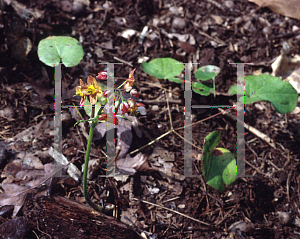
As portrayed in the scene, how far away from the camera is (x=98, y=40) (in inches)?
109

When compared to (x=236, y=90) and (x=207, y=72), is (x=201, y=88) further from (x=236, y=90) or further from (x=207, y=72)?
(x=236, y=90)

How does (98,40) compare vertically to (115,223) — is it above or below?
above

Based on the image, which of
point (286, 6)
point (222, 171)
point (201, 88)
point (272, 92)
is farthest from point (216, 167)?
point (286, 6)

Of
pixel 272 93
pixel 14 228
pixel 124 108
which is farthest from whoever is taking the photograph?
pixel 272 93

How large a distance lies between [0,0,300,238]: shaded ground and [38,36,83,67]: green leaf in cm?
27

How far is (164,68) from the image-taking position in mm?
2318

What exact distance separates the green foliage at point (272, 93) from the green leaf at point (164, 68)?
62cm

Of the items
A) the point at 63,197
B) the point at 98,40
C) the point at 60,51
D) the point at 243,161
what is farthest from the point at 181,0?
the point at 63,197

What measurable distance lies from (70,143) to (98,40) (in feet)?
4.10

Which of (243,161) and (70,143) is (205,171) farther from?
(70,143)

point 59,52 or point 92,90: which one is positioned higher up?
point 59,52

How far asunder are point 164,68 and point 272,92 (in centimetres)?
97

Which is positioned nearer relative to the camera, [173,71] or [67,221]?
[67,221]

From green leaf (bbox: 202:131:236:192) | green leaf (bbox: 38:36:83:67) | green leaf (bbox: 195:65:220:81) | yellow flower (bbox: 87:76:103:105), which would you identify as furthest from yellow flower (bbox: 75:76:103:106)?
green leaf (bbox: 195:65:220:81)
